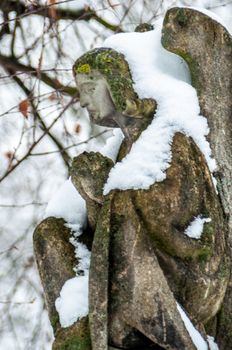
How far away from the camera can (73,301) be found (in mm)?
3299

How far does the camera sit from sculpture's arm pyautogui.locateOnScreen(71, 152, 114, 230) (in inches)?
132

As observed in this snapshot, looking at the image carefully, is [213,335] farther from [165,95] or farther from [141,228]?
[165,95]

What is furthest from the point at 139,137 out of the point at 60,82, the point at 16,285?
the point at 16,285

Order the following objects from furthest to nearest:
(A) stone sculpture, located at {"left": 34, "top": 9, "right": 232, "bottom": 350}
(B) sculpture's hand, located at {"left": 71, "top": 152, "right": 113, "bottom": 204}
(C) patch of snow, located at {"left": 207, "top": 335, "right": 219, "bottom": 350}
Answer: (B) sculpture's hand, located at {"left": 71, "top": 152, "right": 113, "bottom": 204} < (C) patch of snow, located at {"left": 207, "top": 335, "right": 219, "bottom": 350} < (A) stone sculpture, located at {"left": 34, "top": 9, "right": 232, "bottom": 350}

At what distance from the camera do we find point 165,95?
3539 millimetres

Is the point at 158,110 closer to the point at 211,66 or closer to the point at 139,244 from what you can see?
the point at 211,66

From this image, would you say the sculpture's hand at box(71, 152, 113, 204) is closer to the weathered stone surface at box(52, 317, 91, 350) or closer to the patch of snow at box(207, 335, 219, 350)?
the weathered stone surface at box(52, 317, 91, 350)

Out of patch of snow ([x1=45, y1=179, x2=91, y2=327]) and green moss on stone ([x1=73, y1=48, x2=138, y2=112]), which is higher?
green moss on stone ([x1=73, y1=48, x2=138, y2=112])

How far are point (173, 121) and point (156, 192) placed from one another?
0.39 m

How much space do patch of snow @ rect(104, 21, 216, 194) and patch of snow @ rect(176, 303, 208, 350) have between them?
51cm

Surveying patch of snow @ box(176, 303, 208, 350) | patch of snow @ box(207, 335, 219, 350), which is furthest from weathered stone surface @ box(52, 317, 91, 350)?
patch of snow @ box(207, 335, 219, 350)

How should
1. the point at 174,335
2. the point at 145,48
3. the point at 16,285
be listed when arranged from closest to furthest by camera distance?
the point at 174,335, the point at 145,48, the point at 16,285

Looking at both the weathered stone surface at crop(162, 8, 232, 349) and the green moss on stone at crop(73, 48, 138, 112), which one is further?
the weathered stone surface at crop(162, 8, 232, 349)

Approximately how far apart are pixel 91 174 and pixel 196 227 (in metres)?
0.48
